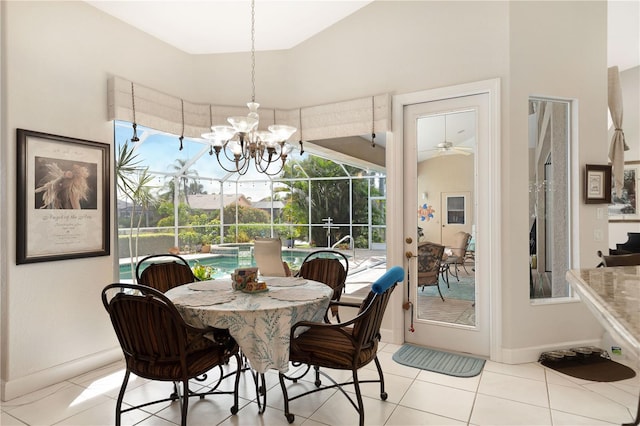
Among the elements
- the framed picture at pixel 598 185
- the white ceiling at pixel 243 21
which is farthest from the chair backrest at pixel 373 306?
the framed picture at pixel 598 185

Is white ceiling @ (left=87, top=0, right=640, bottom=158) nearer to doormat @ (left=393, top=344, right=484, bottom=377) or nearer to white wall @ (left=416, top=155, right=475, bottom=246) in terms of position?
white wall @ (left=416, top=155, right=475, bottom=246)

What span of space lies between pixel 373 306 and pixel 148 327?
1.26 meters

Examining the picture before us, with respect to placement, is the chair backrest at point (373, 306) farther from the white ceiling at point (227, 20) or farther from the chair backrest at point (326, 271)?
the white ceiling at point (227, 20)

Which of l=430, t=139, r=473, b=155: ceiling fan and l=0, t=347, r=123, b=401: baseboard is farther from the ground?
l=430, t=139, r=473, b=155: ceiling fan

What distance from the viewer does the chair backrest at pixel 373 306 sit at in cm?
206

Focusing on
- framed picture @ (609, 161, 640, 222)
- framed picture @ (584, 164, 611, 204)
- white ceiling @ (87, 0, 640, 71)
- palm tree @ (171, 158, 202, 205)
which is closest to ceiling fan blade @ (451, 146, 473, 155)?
framed picture @ (584, 164, 611, 204)

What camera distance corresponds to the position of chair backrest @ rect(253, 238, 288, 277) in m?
3.02

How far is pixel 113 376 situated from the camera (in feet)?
9.77

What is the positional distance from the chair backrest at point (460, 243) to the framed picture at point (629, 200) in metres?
4.56

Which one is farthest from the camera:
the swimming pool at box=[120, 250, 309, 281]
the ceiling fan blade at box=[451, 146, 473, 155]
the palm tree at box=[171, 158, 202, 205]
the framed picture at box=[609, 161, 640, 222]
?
the palm tree at box=[171, 158, 202, 205]

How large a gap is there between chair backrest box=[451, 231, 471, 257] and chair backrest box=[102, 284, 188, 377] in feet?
8.42

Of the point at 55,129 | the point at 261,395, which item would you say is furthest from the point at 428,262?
the point at 55,129

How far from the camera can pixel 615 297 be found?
1286 millimetres

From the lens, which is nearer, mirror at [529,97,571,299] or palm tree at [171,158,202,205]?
mirror at [529,97,571,299]
